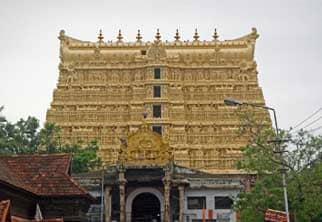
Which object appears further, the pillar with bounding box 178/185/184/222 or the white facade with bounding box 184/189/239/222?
the white facade with bounding box 184/189/239/222

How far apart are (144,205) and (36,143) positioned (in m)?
17.2

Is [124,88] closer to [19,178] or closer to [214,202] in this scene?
[214,202]

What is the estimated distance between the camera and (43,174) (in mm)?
25984

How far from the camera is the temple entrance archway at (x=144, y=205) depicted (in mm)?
42562

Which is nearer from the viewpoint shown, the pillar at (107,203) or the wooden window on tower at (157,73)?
the pillar at (107,203)

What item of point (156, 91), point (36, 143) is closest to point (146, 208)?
point (36, 143)

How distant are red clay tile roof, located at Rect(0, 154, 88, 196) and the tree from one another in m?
9.02

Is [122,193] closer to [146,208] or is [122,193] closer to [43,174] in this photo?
[146,208]

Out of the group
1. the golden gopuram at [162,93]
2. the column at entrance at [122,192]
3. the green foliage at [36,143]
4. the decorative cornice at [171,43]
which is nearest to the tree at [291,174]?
the column at entrance at [122,192]

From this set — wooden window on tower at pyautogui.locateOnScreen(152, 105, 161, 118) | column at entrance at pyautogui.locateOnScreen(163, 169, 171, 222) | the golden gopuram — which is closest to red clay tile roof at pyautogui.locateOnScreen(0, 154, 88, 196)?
column at entrance at pyautogui.locateOnScreen(163, 169, 171, 222)

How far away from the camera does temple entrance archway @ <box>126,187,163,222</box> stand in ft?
140

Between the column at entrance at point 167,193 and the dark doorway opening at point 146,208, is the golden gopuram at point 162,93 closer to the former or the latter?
the dark doorway opening at point 146,208

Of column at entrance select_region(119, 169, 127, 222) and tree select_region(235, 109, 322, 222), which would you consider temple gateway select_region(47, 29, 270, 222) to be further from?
tree select_region(235, 109, 322, 222)

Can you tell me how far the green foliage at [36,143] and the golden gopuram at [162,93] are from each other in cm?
780
